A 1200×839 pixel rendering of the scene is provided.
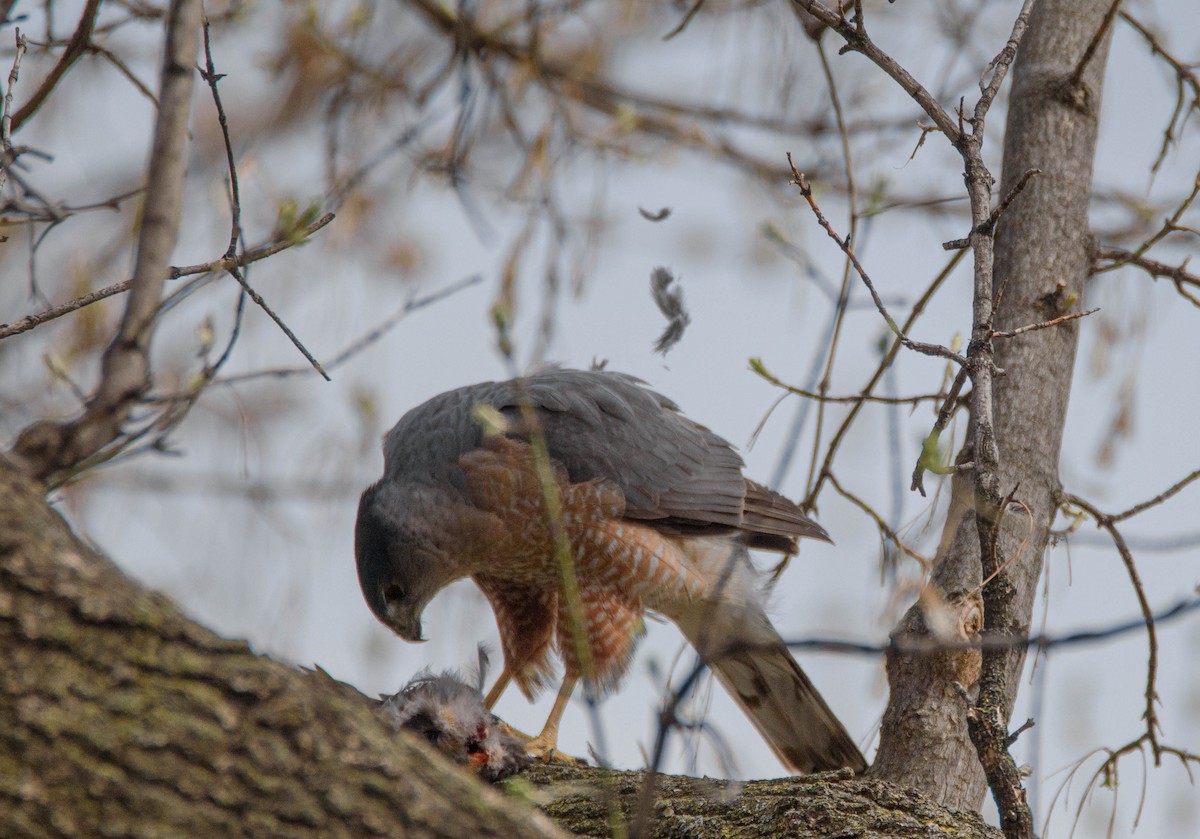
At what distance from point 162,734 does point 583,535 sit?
2640 mm

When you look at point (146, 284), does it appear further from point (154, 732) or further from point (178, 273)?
point (178, 273)

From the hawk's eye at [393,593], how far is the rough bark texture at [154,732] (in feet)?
8.51

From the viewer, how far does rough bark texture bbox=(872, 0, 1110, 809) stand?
2.63 meters

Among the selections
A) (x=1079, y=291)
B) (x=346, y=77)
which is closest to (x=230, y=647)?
(x=1079, y=291)

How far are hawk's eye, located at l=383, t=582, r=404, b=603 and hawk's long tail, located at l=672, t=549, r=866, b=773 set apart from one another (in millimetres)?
1027

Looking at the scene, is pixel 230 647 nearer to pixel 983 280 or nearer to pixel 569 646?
pixel 983 280

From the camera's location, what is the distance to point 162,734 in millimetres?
1280

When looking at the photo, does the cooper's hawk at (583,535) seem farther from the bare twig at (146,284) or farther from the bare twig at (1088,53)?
the bare twig at (146,284)

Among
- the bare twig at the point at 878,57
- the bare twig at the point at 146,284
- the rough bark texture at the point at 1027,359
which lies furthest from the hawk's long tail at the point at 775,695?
the bare twig at the point at 146,284

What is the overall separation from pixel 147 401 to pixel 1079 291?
2.49 metres

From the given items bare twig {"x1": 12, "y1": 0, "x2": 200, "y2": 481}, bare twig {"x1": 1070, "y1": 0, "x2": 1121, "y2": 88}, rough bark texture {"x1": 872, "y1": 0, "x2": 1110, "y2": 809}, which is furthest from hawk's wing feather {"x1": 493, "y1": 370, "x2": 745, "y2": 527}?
bare twig {"x1": 12, "y1": 0, "x2": 200, "y2": 481}

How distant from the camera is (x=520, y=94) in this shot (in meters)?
5.03

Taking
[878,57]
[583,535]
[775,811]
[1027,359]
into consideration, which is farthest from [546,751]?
[878,57]

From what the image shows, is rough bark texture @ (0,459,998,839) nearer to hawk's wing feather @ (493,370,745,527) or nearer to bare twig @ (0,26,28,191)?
bare twig @ (0,26,28,191)
